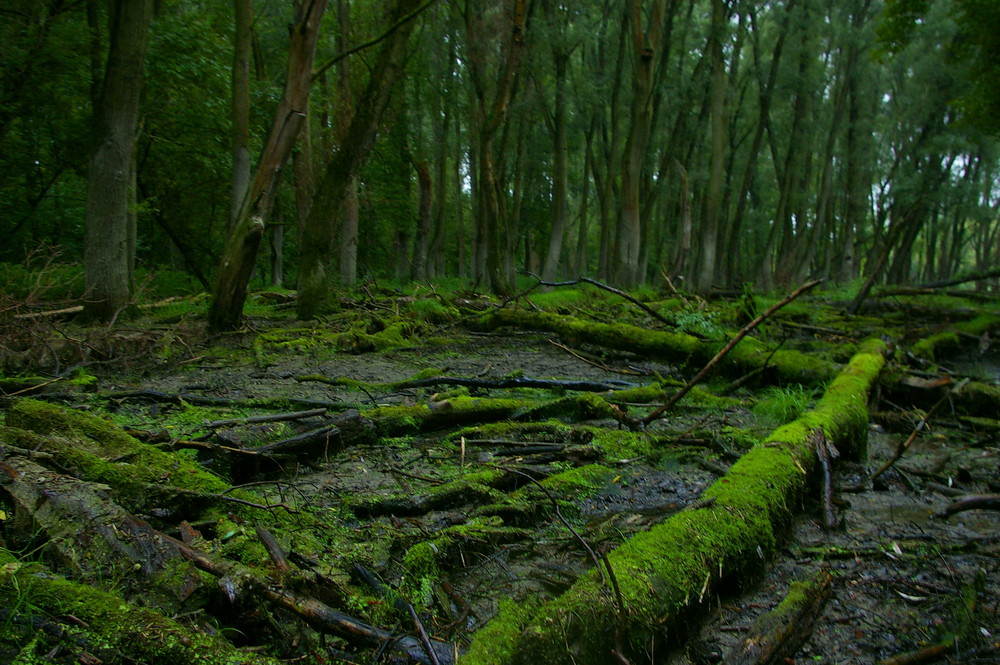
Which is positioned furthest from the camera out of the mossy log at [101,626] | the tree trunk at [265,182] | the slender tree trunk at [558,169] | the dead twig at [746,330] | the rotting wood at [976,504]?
the slender tree trunk at [558,169]

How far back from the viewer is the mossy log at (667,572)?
5.88 feet

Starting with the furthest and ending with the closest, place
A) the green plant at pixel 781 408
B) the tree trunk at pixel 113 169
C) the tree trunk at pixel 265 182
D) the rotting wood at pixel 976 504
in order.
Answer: the tree trunk at pixel 113 169 < the tree trunk at pixel 265 182 < the green plant at pixel 781 408 < the rotting wood at pixel 976 504

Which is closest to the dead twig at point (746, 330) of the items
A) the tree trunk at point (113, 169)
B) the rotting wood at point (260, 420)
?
the rotting wood at point (260, 420)

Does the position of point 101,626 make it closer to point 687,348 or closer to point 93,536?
point 93,536

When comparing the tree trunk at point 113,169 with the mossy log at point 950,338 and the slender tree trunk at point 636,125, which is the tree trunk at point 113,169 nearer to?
the mossy log at point 950,338

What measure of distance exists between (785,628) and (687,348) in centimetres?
535

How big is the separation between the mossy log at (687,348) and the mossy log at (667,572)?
10.5ft

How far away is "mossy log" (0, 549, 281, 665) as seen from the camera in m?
1.49

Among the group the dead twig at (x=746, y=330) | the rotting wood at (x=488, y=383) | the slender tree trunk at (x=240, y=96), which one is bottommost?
the rotting wood at (x=488, y=383)

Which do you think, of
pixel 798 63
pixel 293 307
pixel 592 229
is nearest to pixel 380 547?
pixel 293 307

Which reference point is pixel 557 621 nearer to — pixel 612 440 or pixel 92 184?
pixel 612 440

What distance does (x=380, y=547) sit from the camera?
268 centimetres

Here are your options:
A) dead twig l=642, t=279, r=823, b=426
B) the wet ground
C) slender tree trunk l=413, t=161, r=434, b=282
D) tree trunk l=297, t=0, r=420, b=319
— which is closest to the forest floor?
the wet ground

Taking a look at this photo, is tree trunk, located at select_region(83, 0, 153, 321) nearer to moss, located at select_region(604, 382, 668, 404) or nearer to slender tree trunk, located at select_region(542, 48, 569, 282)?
moss, located at select_region(604, 382, 668, 404)
